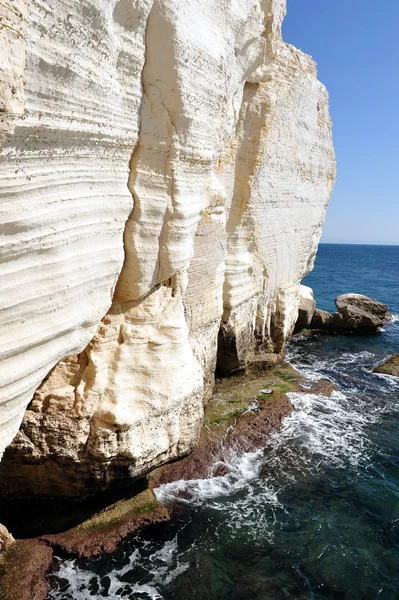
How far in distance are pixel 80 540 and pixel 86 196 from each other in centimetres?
514

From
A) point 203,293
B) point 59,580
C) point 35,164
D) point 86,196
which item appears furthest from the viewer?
point 203,293

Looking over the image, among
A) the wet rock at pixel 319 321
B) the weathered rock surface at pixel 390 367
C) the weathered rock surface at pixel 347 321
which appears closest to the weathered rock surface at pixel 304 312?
the wet rock at pixel 319 321

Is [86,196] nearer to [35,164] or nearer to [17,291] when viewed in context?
[35,164]

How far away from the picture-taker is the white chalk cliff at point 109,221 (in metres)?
4.66

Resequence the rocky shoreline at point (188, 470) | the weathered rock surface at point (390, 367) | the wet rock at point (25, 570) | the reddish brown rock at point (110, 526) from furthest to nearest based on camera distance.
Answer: the weathered rock surface at point (390, 367), the reddish brown rock at point (110, 526), the rocky shoreline at point (188, 470), the wet rock at point (25, 570)

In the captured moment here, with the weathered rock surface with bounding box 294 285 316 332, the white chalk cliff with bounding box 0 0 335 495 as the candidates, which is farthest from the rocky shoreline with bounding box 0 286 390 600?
the weathered rock surface with bounding box 294 285 316 332

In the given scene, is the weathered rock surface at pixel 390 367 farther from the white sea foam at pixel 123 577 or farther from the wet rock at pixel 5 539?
the wet rock at pixel 5 539

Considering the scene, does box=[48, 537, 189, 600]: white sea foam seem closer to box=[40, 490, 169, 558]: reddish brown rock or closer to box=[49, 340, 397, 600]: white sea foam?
box=[49, 340, 397, 600]: white sea foam

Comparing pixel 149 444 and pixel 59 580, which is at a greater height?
pixel 149 444

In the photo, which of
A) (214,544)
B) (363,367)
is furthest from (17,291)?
(363,367)

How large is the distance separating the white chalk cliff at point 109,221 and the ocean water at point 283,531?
46.9 inches

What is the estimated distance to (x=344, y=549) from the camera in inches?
293

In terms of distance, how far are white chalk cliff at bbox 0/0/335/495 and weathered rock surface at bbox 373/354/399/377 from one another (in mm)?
7877

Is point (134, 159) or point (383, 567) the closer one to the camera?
point (134, 159)
